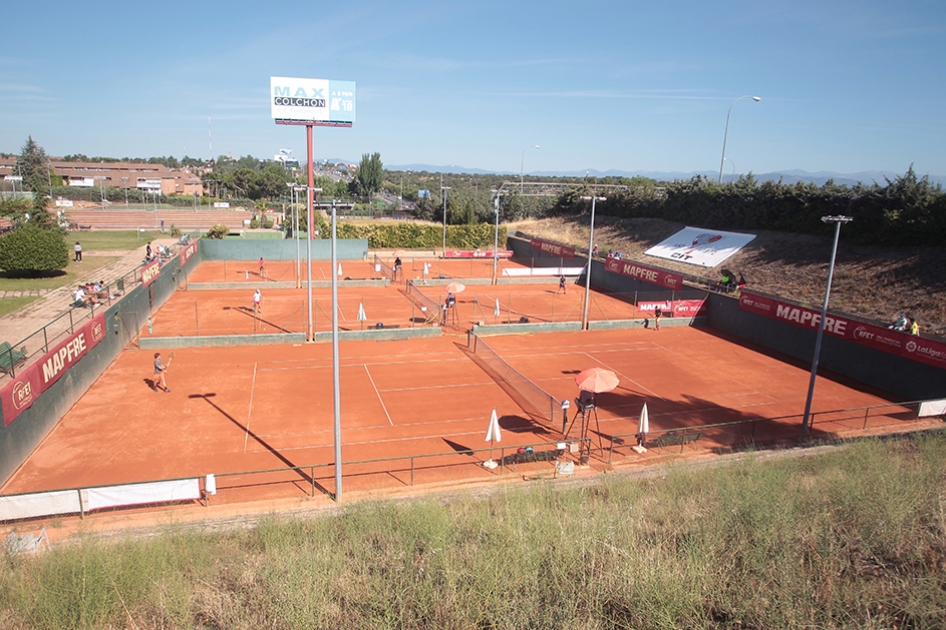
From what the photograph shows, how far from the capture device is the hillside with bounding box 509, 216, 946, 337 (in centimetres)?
3183

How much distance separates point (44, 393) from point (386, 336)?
14.8 meters

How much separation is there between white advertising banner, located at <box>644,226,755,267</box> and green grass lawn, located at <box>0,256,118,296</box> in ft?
148

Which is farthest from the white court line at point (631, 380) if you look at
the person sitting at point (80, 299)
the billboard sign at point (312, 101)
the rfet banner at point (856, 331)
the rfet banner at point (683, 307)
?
the billboard sign at point (312, 101)

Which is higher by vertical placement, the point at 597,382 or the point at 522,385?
the point at 597,382

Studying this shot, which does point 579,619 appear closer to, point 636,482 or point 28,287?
point 636,482

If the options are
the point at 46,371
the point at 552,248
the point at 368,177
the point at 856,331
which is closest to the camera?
the point at 46,371

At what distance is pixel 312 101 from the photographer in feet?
183

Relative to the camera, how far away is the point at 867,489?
10633 millimetres

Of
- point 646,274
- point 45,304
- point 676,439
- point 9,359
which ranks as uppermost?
point 646,274

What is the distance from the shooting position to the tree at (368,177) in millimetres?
110000

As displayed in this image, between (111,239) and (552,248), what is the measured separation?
45755 millimetres

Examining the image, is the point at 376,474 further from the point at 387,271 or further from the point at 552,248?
the point at 552,248

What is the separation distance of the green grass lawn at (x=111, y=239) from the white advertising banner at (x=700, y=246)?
1941 inches

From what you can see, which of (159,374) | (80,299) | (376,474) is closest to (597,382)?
(376,474)
